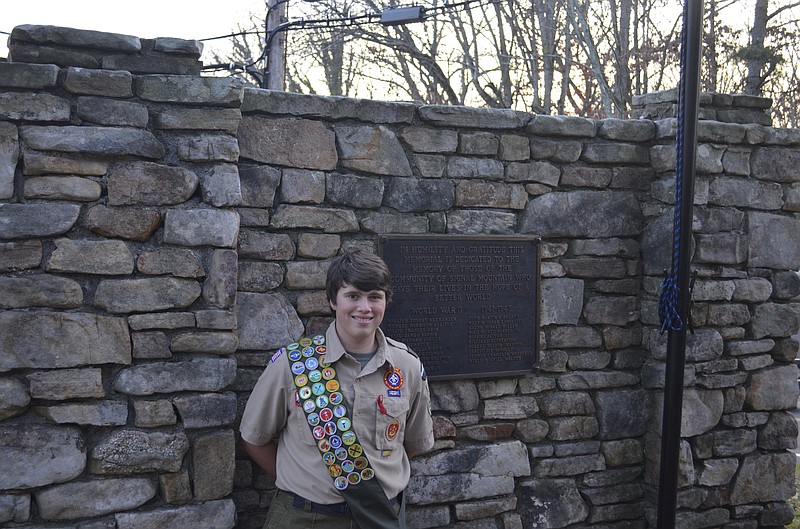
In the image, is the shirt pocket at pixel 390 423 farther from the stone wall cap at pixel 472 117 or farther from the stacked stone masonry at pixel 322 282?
the stone wall cap at pixel 472 117

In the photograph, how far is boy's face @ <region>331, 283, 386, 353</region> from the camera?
312cm

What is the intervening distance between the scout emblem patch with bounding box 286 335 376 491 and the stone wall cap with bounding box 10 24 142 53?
55.7 inches

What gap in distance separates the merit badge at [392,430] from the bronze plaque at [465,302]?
0.92m

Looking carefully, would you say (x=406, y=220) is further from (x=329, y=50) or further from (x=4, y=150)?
(x=329, y=50)

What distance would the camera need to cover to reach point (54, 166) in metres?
3.17

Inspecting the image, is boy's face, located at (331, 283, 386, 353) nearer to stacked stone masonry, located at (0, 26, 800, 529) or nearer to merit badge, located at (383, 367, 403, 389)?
merit badge, located at (383, 367, 403, 389)

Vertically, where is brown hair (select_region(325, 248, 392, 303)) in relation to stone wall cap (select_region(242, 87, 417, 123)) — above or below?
below

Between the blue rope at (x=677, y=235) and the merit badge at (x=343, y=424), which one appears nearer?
the merit badge at (x=343, y=424)

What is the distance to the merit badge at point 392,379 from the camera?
126 inches

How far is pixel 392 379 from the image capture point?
10.5ft

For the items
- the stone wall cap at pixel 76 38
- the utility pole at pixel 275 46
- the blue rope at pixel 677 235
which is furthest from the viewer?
the utility pole at pixel 275 46

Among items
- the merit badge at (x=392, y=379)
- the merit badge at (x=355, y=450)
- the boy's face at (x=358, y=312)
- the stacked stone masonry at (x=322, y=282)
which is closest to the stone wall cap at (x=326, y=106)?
the stacked stone masonry at (x=322, y=282)

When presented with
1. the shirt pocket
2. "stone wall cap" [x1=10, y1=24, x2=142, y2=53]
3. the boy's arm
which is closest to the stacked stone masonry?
"stone wall cap" [x1=10, y1=24, x2=142, y2=53]

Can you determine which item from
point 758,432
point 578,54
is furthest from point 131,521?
point 578,54
